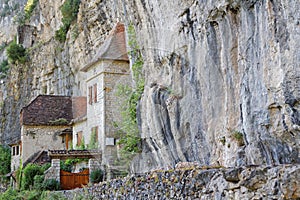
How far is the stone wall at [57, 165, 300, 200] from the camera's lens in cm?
587

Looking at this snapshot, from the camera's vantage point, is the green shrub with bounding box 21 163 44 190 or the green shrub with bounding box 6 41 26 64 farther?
the green shrub with bounding box 6 41 26 64

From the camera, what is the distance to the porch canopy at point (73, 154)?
26.3 metres

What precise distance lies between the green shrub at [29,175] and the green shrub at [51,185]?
2.78 metres

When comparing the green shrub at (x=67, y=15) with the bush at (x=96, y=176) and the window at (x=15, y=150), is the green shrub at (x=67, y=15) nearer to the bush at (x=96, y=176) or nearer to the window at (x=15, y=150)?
the window at (x=15, y=150)

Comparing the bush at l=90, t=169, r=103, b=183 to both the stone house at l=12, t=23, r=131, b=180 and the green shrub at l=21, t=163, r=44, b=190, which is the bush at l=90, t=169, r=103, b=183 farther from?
the green shrub at l=21, t=163, r=44, b=190

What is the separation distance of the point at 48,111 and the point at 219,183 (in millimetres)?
29626

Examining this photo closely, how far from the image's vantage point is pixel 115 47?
95.2 feet

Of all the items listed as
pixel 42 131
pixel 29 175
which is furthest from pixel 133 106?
pixel 42 131

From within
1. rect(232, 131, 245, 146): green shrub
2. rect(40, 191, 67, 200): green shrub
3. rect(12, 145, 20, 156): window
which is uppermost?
rect(12, 145, 20, 156): window

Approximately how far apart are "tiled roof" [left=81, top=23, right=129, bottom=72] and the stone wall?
1703cm

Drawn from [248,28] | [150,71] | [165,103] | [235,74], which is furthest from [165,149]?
[248,28]

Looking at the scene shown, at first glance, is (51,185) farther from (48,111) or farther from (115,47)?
(48,111)

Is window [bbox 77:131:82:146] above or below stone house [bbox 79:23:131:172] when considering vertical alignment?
below

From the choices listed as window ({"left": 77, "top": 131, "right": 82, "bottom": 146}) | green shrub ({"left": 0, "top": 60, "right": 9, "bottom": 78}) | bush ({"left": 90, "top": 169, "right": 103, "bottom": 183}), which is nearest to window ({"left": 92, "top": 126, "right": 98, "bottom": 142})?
window ({"left": 77, "top": 131, "right": 82, "bottom": 146})
